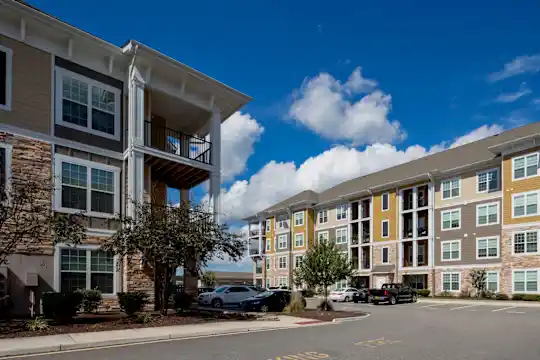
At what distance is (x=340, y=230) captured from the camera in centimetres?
6056

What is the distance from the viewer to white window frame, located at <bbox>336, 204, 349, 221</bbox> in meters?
60.1

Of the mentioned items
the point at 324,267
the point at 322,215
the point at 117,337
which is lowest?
the point at 117,337

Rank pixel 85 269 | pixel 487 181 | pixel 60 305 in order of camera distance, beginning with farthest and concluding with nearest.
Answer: pixel 487 181 → pixel 85 269 → pixel 60 305

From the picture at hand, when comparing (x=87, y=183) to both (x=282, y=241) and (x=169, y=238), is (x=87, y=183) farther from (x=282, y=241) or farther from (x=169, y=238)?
(x=282, y=241)

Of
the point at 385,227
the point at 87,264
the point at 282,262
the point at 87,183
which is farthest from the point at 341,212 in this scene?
the point at 87,264

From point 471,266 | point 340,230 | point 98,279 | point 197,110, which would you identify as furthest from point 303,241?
point 98,279

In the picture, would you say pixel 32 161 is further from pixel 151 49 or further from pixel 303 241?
pixel 303 241

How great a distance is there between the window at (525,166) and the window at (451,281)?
10.4 metres

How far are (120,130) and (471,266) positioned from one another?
33508 millimetres

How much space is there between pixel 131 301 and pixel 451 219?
1387 inches

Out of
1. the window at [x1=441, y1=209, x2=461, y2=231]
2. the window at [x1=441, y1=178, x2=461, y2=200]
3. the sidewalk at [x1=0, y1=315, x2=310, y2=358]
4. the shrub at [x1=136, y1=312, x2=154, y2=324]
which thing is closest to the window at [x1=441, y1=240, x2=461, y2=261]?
the window at [x1=441, y1=209, x2=461, y2=231]

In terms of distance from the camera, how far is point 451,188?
46750 millimetres

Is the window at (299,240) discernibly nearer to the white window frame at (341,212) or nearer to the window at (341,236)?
the window at (341,236)

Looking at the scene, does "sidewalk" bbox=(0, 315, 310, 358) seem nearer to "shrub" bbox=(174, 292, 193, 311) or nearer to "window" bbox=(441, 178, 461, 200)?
"shrub" bbox=(174, 292, 193, 311)
